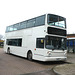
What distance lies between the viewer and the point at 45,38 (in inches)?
342

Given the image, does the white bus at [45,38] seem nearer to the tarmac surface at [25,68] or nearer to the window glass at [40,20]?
the window glass at [40,20]

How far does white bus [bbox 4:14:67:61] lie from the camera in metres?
8.68

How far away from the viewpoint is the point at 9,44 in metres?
15.8

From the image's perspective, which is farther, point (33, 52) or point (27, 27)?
point (27, 27)

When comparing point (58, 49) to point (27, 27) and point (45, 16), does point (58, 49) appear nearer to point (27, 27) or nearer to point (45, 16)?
point (45, 16)

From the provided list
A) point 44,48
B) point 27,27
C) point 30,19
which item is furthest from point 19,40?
point 44,48

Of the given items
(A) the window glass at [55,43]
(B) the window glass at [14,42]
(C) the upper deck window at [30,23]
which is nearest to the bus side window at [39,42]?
(A) the window glass at [55,43]

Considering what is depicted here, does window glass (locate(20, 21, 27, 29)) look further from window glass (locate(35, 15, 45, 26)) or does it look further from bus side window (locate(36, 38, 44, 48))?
bus side window (locate(36, 38, 44, 48))

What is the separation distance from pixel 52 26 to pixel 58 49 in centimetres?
206

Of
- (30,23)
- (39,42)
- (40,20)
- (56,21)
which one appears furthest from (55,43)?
(30,23)

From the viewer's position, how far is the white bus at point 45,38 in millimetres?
8684

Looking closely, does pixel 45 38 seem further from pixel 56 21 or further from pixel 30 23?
pixel 30 23

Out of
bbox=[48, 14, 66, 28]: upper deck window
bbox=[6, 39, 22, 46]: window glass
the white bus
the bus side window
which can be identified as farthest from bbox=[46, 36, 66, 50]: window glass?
bbox=[6, 39, 22, 46]: window glass

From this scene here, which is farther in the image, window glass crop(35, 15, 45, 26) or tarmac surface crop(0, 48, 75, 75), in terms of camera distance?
window glass crop(35, 15, 45, 26)
